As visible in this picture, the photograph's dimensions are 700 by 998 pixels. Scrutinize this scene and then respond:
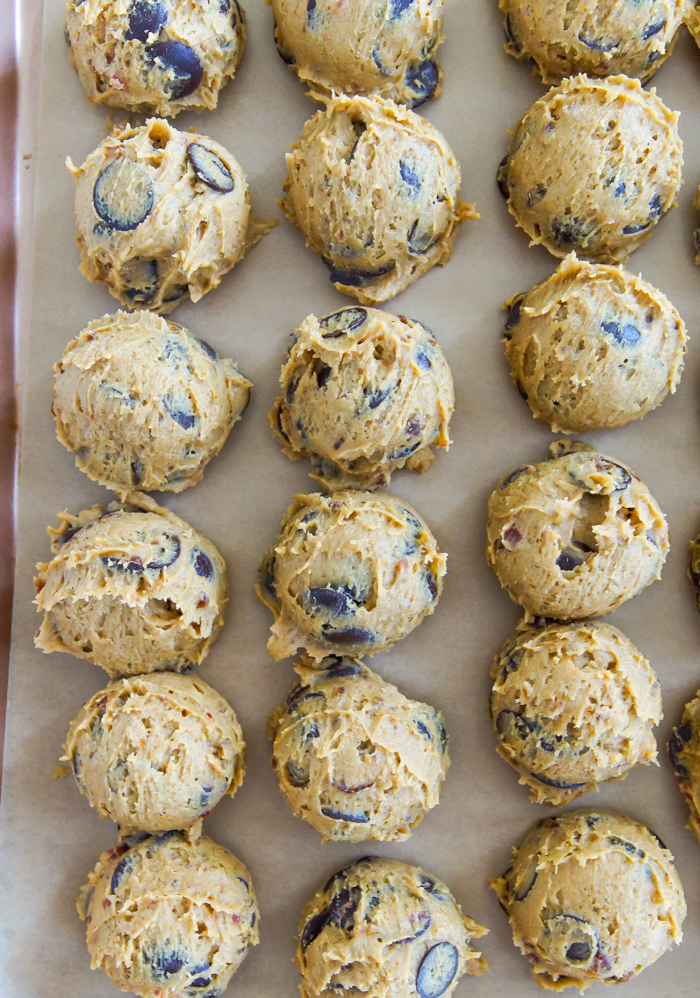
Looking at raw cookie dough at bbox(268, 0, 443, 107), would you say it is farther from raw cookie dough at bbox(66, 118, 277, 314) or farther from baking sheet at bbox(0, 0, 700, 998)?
raw cookie dough at bbox(66, 118, 277, 314)

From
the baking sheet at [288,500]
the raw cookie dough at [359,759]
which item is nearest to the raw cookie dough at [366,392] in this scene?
the baking sheet at [288,500]

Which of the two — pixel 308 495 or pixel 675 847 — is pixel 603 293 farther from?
pixel 675 847

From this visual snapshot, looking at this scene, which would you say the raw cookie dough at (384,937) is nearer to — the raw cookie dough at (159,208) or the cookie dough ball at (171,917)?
the cookie dough ball at (171,917)

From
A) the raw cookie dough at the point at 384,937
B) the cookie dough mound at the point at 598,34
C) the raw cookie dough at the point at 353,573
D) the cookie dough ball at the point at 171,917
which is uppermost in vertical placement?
the cookie dough mound at the point at 598,34

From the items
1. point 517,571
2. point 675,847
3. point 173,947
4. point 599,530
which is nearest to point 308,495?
point 517,571

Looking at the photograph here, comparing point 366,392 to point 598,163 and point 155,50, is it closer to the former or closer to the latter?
point 598,163

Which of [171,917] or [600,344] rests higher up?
[600,344]

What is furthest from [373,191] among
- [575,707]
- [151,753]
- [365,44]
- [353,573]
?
[151,753]
